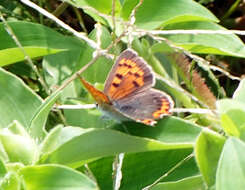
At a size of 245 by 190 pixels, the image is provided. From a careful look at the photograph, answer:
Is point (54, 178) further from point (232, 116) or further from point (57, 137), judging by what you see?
point (232, 116)

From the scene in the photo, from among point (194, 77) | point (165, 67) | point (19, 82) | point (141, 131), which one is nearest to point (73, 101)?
point (19, 82)

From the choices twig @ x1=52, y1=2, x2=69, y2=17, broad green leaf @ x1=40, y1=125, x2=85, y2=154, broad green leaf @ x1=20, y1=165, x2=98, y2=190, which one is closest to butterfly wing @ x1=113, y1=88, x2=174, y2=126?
broad green leaf @ x1=40, y1=125, x2=85, y2=154

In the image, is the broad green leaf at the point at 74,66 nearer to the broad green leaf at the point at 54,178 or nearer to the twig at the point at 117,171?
the twig at the point at 117,171

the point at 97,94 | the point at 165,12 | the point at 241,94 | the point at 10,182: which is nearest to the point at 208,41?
the point at 165,12

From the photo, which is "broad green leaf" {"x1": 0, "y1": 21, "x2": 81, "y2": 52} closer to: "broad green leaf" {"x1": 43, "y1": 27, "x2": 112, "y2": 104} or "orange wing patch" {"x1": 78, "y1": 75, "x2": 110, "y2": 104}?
"broad green leaf" {"x1": 43, "y1": 27, "x2": 112, "y2": 104}

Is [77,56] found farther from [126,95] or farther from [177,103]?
[126,95]

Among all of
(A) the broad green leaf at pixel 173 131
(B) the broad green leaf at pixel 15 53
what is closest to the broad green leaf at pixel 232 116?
(A) the broad green leaf at pixel 173 131

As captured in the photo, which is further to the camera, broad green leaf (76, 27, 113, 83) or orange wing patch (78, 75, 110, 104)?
broad green leaf (76, 27, 113, 83)
